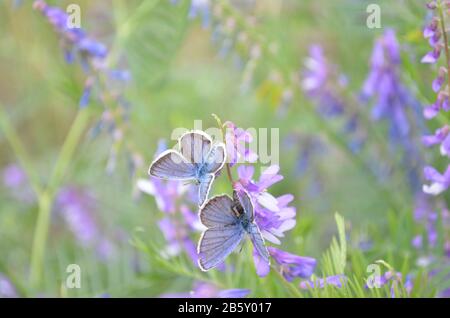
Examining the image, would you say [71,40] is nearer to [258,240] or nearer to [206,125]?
[258,240]

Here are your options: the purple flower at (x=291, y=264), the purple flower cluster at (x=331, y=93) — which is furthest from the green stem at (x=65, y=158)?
the purple flower at (x=291, y=264)

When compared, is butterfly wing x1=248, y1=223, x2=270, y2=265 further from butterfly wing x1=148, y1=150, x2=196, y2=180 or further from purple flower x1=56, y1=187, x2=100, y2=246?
purple flower x1=56, y1=187, x2=100, y2=246

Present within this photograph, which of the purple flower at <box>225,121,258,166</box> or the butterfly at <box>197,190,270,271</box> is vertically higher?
the purple flower at <box>225,121,258,166</box>

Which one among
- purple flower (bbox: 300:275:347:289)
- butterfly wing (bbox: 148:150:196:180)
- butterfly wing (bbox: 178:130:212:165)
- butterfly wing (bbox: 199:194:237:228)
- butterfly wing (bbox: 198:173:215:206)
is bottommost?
purple flower (bbox: 300:275:347:289)

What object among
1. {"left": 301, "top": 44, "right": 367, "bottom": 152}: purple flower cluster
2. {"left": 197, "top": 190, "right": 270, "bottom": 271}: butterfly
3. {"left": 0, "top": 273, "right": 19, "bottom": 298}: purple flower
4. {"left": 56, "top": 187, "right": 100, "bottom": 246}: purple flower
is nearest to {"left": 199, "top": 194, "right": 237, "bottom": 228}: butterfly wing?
{"left": 197, "top": 190, "right": 270, "bottom": 271}: butterfly

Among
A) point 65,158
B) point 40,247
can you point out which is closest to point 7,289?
point 40,247
